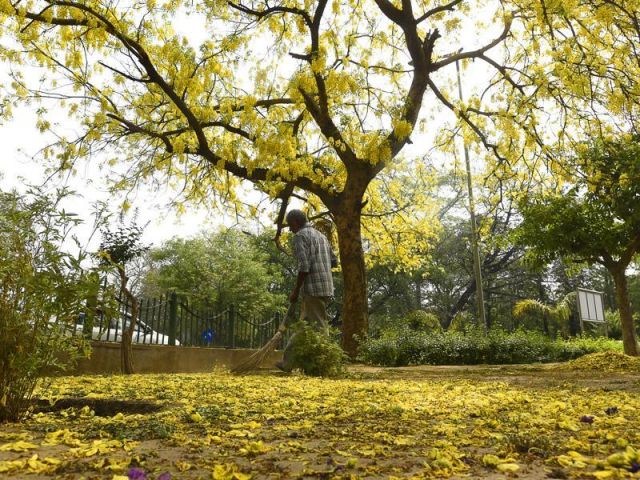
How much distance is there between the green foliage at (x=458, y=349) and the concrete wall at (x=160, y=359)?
2397mm

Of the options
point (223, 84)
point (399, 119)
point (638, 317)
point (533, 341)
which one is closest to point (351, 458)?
point (399, 119)

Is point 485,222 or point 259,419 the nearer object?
point 259,419

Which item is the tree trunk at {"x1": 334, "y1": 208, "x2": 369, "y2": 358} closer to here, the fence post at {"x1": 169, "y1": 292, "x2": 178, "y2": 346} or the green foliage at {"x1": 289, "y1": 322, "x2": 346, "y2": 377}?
the fence post at {"x1": 169, "y1": 292, "x2": 178, "y2": 346}

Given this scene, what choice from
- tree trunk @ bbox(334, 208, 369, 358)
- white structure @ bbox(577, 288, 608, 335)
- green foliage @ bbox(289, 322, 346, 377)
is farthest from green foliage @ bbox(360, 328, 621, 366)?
green foliage @ bbox(289, 322, 346, 377)

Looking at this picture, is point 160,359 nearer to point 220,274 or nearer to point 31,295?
point 31,295

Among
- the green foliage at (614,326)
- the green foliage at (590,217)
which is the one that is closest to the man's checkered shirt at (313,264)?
the green foliage at (590,217)

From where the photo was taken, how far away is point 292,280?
34.6 meters

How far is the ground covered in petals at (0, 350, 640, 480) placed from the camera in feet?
6.13

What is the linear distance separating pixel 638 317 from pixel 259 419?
2934 centimetres

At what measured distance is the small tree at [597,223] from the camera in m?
10.1

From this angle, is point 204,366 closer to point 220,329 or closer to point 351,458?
point 220,329

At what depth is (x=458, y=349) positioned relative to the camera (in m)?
12.4

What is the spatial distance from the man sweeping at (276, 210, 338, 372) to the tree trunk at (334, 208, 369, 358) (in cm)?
288

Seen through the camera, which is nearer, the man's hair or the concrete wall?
the man's hair
